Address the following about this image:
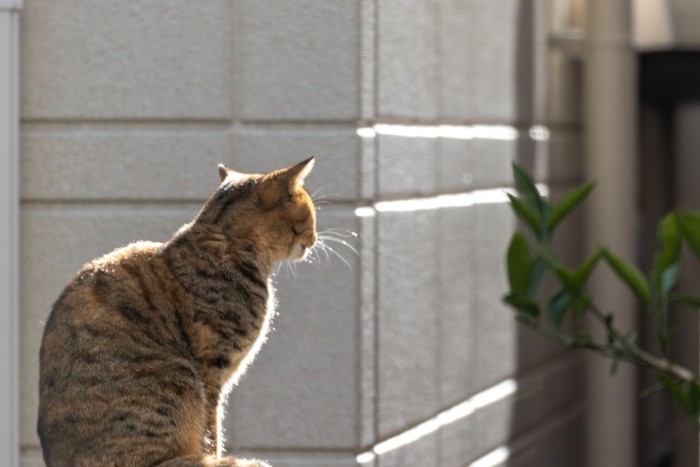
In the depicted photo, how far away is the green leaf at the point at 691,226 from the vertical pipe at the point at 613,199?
8.49 ft

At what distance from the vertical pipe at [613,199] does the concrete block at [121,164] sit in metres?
3.18

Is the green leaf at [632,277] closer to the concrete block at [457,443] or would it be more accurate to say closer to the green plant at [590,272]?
the green plant at [590,272]

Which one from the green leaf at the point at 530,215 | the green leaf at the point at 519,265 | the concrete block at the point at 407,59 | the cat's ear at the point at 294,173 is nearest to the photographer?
the cat's ear at the point at 294,173

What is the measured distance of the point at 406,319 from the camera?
5516mm

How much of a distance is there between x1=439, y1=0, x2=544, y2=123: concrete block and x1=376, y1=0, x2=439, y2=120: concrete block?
0.16 meters

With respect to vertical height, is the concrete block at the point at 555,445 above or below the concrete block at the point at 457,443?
below

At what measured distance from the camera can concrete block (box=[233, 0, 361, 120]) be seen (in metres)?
5.01

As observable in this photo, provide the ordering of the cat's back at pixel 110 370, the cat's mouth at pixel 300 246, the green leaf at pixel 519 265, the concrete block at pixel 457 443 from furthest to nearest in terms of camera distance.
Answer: the concrete block at pixel 457 443 → the green leaf at pixel 519 265 → the cat's mouth at pixel 300 246 → the cat's back at pixel 110 370

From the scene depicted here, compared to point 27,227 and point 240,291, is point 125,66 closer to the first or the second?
point 27,227

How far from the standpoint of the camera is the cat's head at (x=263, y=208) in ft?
11.9

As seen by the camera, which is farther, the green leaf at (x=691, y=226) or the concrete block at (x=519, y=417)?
the concrete block at (x=519, y=417)
